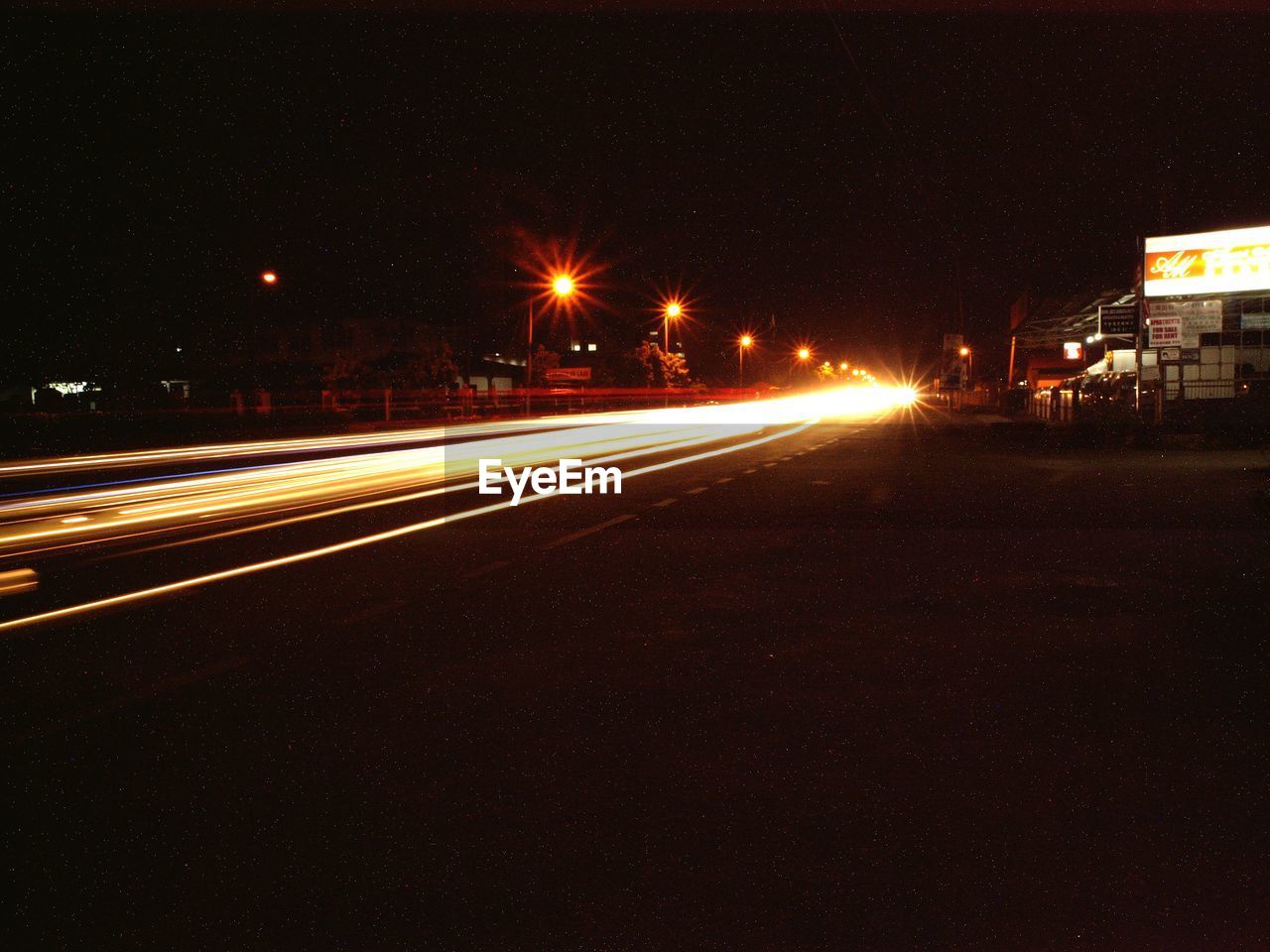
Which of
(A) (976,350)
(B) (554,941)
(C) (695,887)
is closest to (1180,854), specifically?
(C) (695,887)

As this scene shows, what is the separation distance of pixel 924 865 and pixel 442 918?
169 centimetres

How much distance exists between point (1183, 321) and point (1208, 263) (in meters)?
5.70

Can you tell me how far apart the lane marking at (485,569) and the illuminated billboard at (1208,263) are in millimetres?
32571

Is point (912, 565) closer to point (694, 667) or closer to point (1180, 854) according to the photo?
point (694, 667)

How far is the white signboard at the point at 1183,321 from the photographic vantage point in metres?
28.6

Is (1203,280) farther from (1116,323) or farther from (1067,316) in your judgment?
(1067,316)

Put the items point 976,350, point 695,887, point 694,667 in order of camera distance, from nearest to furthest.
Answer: point 695,887 → point 694,667 → point 976,350

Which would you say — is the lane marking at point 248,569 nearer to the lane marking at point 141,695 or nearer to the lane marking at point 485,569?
the lane marking at point 485,569

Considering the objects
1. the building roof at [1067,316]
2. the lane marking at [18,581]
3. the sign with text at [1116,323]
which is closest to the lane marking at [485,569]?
the lane marking at [18,581]

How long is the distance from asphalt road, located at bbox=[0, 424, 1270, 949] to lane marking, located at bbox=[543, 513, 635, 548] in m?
1.45

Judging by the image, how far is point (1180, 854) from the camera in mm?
3596

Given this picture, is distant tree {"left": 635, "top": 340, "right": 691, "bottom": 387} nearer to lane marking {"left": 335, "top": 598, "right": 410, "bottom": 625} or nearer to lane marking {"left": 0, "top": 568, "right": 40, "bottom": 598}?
lane marking {"left": 0, "top": 568, "right": 40, "bottom": 598}

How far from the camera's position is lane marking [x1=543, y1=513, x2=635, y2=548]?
1089 centimetres

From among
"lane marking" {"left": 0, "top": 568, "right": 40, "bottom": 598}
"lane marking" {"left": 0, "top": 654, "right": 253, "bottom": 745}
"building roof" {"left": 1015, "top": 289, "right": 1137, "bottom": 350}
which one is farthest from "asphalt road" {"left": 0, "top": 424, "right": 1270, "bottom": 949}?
"building roof" {"left": 1015, "top": 289, "right": 1137, "bottom": 350}
